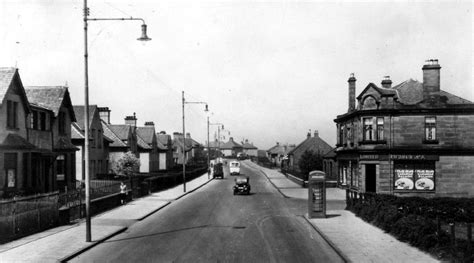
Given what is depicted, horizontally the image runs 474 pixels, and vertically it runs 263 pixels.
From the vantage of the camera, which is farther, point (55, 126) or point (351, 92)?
point (351, 92)

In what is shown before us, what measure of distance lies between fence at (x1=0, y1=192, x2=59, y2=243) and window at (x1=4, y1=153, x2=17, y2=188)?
791 cm

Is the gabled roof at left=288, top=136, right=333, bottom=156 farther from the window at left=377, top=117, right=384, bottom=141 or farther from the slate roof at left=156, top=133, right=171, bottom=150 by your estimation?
the window at left=377, top=117, right=384, bottom=141

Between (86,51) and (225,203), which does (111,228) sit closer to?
(86,51)

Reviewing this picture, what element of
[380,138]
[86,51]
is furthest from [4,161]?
[380,138]

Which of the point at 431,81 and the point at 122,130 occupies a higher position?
the point at 431,81

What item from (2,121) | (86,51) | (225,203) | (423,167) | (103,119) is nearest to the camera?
(86,51)

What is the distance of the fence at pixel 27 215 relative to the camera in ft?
52.2

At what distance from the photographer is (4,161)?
25578mm

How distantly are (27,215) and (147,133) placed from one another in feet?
184

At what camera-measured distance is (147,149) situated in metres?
68.8

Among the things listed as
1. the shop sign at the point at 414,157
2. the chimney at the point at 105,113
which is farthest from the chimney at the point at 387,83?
the chimney at the point at 105,113

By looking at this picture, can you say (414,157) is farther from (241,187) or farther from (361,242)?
(361,242)

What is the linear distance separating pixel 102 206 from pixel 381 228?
49.6 feet

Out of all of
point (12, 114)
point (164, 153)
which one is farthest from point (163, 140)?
point (12, 114)
